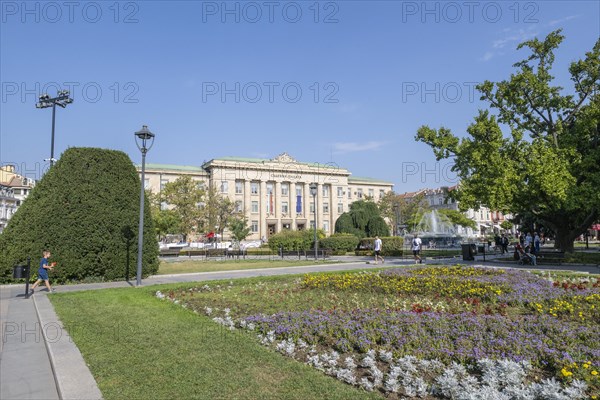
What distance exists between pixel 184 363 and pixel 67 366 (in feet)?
4.96

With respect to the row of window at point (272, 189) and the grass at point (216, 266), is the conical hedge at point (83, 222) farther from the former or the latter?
the row of window at point (272, 189)

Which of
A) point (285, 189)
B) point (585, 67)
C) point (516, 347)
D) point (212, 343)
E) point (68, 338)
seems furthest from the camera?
point (285, 189)

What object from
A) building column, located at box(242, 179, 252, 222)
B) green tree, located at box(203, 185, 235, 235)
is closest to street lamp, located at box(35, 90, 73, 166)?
green tree, located at box(203, 185, 235, 235)

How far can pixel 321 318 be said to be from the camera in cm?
717

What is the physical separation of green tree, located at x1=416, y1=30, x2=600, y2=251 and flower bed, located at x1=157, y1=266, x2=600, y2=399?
1153 centimetres

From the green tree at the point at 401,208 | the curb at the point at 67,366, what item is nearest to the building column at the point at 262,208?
the green tree at the point at 401,208

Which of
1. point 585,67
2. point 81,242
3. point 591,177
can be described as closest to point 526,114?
point 585,67

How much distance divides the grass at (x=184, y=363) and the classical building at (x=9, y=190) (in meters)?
70.2

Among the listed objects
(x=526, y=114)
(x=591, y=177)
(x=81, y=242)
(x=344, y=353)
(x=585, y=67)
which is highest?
(x=585, y=67)

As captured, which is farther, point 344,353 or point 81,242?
point 81,242

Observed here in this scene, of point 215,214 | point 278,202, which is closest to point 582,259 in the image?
point 215,214

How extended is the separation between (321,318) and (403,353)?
201 cm

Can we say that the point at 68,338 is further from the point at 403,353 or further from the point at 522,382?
the point at 522,382

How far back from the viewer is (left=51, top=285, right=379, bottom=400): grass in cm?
433
